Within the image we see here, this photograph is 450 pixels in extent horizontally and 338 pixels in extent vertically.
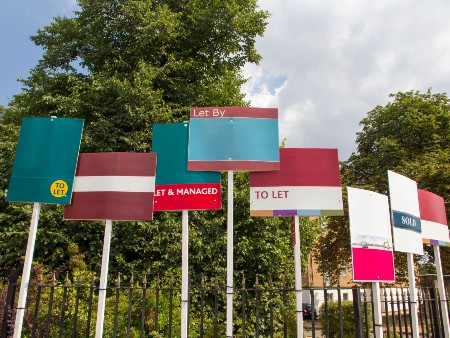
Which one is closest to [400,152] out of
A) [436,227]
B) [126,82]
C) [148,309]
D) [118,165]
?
[436,227]

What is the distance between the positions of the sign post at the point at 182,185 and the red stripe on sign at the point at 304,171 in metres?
0.60

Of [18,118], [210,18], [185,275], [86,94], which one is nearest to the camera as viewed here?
[185,275]

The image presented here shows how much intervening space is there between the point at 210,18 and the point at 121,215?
33.3 ft

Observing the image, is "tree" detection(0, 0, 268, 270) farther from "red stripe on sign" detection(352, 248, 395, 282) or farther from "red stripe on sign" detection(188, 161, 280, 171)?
"red stripe on sign" detection(352, 248, 395, 282)

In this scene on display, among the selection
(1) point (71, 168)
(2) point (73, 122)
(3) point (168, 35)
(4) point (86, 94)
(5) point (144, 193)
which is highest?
(3) point (168, 35)

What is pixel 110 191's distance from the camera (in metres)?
4.86

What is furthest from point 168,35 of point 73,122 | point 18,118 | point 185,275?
point 185,275

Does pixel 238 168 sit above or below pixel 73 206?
above

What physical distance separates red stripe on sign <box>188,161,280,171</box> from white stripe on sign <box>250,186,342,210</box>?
0.28 metres

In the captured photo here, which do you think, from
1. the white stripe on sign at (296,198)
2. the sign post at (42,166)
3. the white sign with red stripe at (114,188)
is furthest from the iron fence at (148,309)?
the white stripe on sign at (296,198)

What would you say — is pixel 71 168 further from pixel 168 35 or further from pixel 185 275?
pixel 168 35

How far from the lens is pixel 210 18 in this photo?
13016 mm

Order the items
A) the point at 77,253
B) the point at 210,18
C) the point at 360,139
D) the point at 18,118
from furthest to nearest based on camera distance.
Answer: the point at 360,139 → the point at 18,118 → the point at 210,18 → the point at 77,253

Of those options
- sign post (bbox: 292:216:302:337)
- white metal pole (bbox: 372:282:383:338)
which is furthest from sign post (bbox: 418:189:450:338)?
sign post (bbox: 292:216:302:337)
